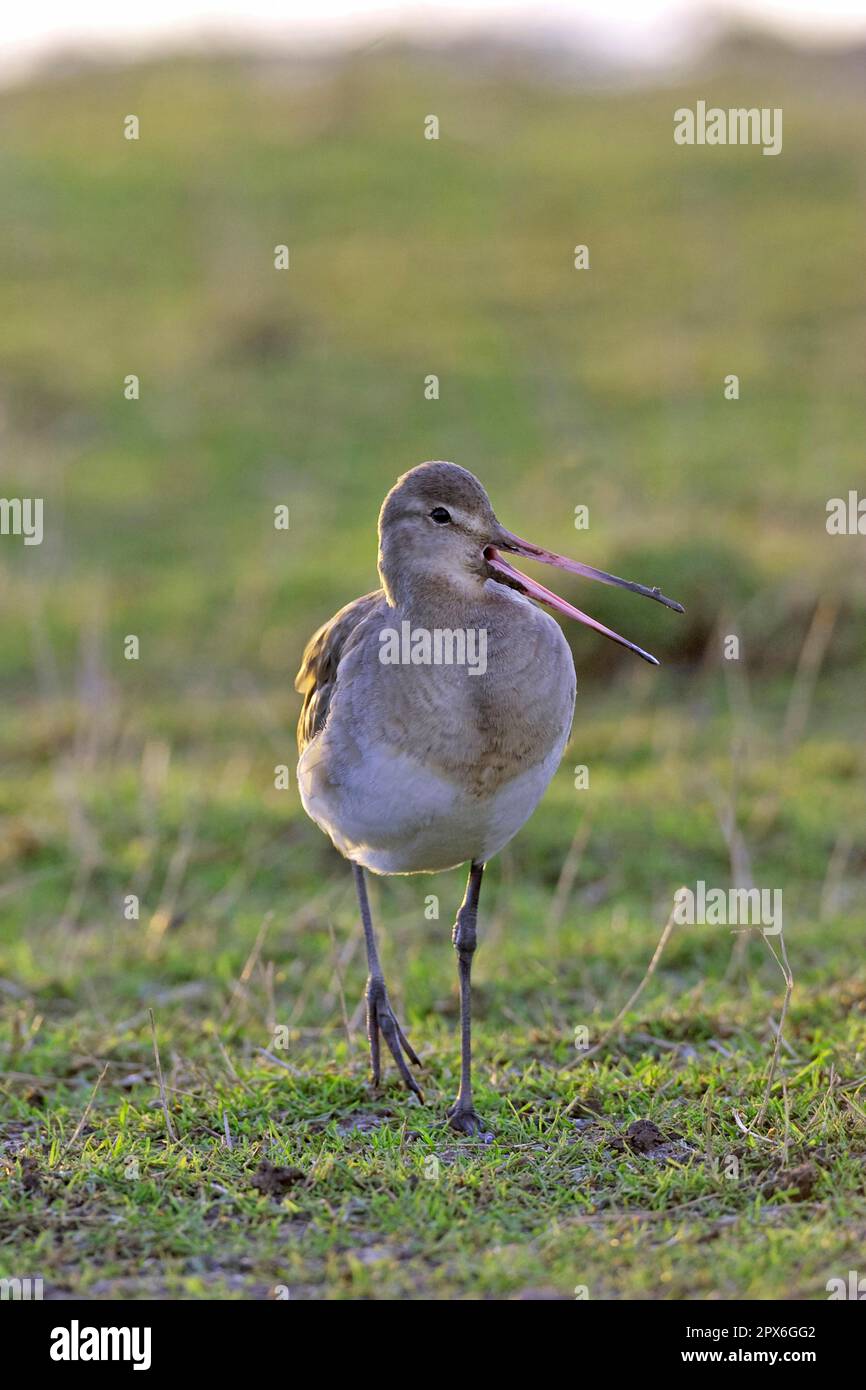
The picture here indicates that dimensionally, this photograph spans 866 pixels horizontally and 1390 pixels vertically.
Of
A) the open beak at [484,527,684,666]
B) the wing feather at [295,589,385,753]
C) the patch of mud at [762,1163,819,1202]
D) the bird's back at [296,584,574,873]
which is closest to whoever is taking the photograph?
the patch of mud at [762,1163,819,1202]

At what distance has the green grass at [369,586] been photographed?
4.35 metres

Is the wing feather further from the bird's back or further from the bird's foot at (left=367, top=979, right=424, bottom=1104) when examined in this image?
the bird's foot at (left=367, top=979, right=424, bottom=1104)

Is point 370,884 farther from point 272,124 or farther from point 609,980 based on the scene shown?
point 272,124

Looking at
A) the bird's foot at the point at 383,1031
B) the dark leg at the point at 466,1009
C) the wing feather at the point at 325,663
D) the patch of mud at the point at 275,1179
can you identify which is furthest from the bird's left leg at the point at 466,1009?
the wing feather at the point at 325,663

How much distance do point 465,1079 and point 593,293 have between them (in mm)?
12649

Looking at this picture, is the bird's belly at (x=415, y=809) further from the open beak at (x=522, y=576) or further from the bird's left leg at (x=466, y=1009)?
the open beak at (x=522, y=576)

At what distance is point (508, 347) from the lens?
1520 cm

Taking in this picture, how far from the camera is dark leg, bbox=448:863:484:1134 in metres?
4.75

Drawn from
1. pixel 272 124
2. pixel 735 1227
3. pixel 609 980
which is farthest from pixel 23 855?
pixel 272 124

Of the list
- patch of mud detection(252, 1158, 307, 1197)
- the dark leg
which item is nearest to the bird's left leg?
the dark leg

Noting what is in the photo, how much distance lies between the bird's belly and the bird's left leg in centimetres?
18

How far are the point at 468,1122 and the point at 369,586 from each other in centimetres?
571

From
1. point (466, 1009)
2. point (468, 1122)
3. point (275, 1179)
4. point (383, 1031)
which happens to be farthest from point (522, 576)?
point (275, 1179)
